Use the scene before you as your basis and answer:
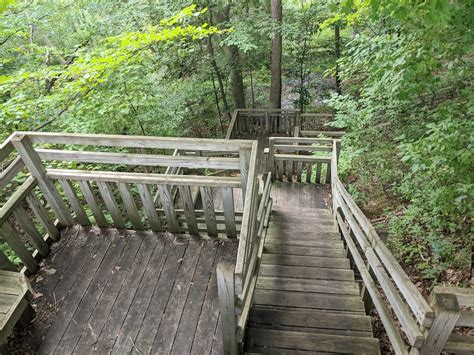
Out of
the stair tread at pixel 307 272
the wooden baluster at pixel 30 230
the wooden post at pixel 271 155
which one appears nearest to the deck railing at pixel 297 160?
the wooden post at pixel 271 155

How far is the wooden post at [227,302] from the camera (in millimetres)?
2203

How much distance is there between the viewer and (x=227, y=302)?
241 centimetres

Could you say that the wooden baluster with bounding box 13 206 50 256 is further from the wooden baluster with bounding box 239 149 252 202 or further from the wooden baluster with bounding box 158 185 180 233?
the wooden baluster with bounding box 239 149 252 202

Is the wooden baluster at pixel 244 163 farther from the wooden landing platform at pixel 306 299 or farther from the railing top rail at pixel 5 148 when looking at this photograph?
the railing top rail at pixel 5 148

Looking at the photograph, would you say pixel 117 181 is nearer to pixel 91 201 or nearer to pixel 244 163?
pixel 91 201

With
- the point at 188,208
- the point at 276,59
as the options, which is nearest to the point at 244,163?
the point at 188,208

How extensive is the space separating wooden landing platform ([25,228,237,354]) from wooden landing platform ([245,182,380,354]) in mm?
604

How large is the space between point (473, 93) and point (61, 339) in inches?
224

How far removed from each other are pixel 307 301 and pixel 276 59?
885 cm

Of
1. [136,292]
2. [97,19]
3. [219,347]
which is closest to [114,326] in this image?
[136,292]

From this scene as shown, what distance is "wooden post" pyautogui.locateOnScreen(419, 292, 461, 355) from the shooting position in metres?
1.85

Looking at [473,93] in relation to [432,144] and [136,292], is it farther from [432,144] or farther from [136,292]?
[136,292]

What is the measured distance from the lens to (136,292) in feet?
11.2

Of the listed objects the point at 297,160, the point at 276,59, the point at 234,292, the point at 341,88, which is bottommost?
the point at 341,88
